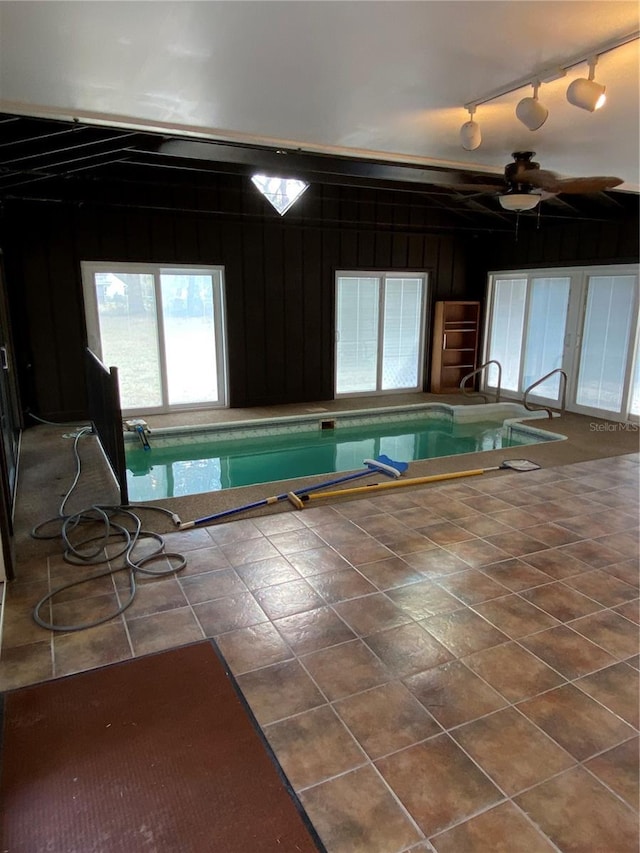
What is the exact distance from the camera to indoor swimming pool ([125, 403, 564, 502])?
224 inches

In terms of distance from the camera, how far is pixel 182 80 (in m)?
2.87

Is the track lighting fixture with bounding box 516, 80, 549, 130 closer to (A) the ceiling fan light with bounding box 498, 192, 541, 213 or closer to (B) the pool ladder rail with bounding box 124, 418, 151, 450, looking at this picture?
(A) the ceiling fan light with bounding box 498, 192, 541, 213

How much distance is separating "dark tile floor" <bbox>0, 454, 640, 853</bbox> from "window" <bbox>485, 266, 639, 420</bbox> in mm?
3849

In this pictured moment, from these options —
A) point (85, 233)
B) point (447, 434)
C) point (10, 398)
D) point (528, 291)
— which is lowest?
point (447, 434)

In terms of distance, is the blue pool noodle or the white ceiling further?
the blue pool noodle

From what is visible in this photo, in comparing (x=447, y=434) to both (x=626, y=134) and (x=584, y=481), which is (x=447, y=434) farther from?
(x=626, y=134)

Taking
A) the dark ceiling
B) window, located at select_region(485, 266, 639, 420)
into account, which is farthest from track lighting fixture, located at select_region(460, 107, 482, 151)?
window, located at select_region(485, 266, 639, 420)

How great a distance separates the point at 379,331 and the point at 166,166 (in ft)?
14.5

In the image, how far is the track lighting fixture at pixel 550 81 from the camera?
2.49 meters

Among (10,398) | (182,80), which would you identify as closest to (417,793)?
(182,80)

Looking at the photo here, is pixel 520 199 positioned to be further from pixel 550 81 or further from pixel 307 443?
pixel 307 443

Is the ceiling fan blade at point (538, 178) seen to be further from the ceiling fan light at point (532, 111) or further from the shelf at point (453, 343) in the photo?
the shelf at point (453, 343)

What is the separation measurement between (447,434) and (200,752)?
601cm

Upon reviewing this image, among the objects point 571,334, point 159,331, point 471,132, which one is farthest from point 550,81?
point 159,331
